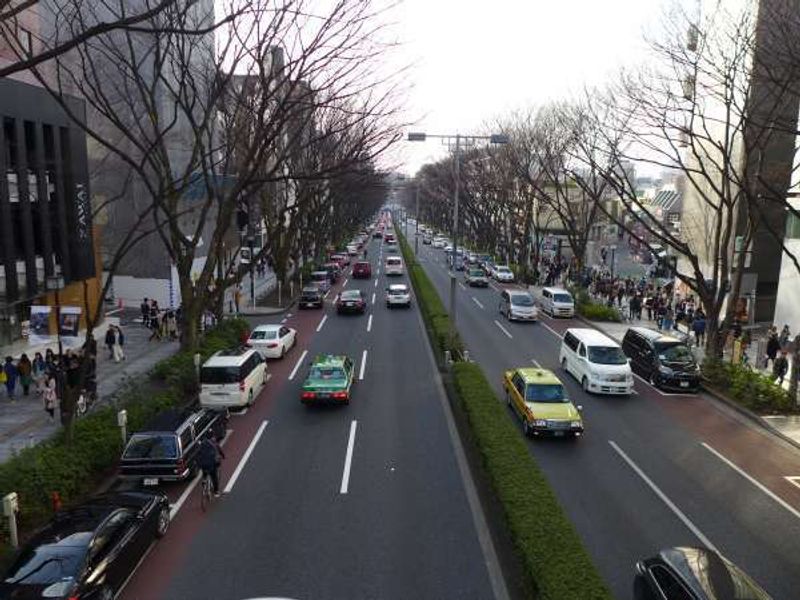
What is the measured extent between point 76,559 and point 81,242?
925 inches

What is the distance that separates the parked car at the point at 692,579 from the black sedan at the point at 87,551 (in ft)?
26.9

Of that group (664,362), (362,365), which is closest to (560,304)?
(664,362)

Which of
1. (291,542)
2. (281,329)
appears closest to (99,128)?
(281,329)

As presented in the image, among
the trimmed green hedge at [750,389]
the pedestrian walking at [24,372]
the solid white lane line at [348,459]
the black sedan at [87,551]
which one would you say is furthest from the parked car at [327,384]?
the trimmed green hedge at [750,389]

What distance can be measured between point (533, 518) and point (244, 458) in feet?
27.3

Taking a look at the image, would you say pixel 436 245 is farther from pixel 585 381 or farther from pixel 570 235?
pixel 585 381

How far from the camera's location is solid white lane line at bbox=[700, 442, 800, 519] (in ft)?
45.4

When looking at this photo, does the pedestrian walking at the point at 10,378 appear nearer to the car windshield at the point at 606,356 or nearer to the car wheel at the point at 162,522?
the car wheel at the point at 162,522

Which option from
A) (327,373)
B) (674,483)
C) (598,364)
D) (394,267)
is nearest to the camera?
(674,483)

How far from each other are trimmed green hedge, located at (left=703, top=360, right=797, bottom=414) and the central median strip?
8563 millimetres

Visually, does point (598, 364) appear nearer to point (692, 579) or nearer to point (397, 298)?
point (692, 579)

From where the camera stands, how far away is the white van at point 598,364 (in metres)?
21.9

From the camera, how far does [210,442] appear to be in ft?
45.8

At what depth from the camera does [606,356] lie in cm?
2275
